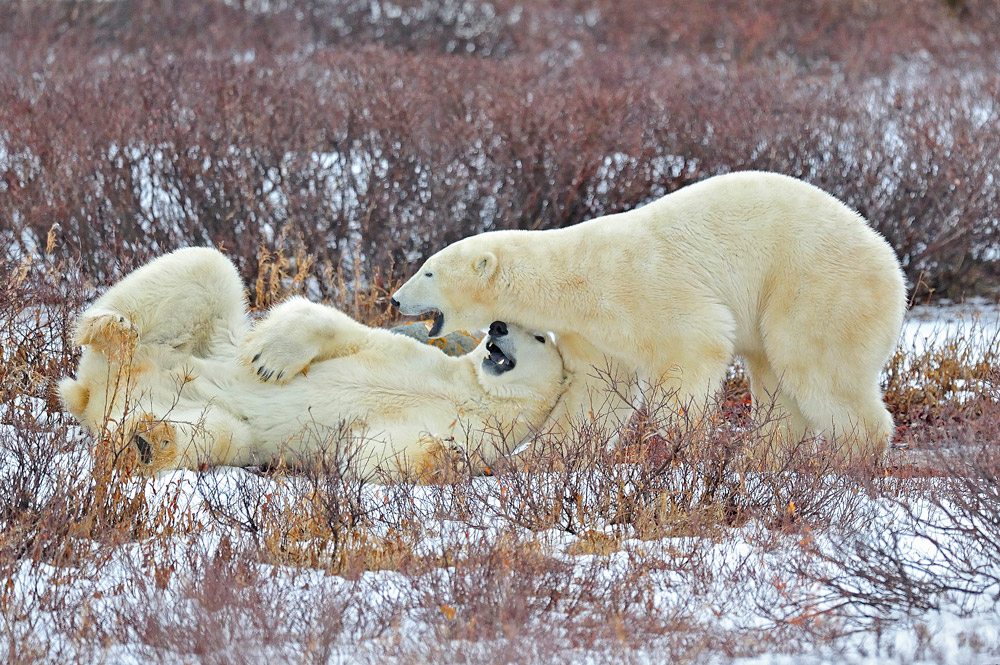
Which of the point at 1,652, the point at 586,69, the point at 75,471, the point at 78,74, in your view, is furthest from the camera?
the point at 586,69

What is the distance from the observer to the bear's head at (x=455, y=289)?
3723mm

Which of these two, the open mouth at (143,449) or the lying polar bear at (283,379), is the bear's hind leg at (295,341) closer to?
the lying polar bear at (283,379)

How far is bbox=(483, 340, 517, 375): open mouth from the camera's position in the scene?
142 inches

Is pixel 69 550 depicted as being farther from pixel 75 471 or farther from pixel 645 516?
pixel 645 516

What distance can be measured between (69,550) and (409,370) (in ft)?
4.21

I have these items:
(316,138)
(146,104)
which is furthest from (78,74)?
(316,138)

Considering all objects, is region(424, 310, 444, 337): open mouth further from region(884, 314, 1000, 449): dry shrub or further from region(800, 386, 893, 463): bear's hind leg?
region(884, 314, 1000, 449): dry shrub

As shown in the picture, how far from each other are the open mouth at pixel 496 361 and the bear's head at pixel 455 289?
0.15 metres

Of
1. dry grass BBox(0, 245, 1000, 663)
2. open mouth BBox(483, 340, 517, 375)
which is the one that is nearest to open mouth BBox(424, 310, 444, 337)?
open mouth BBox(483, 340, 517, 375)

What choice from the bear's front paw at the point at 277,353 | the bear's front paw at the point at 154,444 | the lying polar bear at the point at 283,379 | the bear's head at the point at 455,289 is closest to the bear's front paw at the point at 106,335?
the lying polar bear at the point at 283,379

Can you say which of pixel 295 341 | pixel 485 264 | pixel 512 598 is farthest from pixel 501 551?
pixel 485 264

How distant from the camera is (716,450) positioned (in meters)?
3.12

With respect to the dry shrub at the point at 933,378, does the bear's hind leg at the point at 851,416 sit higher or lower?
higher

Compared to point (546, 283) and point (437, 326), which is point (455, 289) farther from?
point (546, 283)
